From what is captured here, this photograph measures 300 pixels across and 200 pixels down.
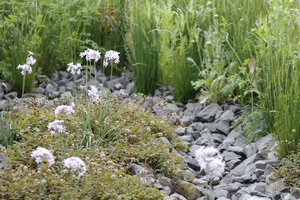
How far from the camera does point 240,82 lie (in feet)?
11.8

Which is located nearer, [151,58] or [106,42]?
[151,58]

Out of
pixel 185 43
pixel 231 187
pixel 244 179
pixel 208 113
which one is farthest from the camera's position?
pixel 185 43

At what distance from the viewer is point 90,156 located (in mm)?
2496

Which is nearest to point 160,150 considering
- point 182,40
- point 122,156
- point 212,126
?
point 122,156

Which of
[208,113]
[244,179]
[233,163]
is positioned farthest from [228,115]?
[244,179]

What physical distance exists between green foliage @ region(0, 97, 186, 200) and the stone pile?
4.7 inches

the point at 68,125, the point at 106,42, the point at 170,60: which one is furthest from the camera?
the point at 106,42

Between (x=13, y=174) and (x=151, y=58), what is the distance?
260cm

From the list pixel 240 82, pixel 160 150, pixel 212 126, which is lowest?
pixel 212 126

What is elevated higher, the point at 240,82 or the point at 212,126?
the point at 240,82

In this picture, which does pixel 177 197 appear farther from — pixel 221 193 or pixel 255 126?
pixel 255 126

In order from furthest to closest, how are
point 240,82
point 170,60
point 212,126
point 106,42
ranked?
point 106,42
point 170,60
point 212,126
point 240,82

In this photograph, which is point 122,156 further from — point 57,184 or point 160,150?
point 57,184

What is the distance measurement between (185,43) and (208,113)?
871mm
